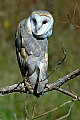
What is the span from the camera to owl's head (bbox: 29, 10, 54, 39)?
342cm

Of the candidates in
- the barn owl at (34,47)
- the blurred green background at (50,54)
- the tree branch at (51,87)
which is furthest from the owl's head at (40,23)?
the blurred green background at (50,54)

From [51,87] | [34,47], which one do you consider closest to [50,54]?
[34,47]

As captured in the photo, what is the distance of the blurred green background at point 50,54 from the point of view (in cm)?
591

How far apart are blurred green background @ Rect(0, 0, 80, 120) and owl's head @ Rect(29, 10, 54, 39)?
1.67 meters

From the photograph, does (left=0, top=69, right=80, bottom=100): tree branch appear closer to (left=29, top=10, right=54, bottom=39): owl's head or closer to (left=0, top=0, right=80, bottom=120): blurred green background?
(left=29, top=10, right=54, bottom=39): owl's head

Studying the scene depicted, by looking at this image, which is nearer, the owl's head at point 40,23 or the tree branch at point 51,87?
the tree branch at point 51,87

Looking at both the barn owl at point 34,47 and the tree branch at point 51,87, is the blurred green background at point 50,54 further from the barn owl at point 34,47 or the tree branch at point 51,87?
the tree branch at point 51,87

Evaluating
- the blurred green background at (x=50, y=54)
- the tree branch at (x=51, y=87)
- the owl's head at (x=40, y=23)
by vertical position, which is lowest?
the blurred green background at (x=50, y=54)

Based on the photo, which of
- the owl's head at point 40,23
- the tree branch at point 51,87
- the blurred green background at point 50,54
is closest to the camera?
the tree branch at point 51,87

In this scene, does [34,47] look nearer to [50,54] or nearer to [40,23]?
[40,23]

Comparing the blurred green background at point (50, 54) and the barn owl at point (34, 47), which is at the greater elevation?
the barn owl at point (34, 47)

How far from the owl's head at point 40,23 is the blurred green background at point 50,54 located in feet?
5.49

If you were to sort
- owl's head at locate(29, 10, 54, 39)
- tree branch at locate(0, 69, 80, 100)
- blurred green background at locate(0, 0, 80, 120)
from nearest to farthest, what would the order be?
tree branch at locate(0, 69, 80, 100), owl's head at locate(29, 10, 54, 39), blurred green background at locate(0, 0, 80, 120)

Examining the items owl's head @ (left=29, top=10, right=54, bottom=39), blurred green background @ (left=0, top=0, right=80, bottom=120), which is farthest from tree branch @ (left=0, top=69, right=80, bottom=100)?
blurred green background @ (left=0, top=0, right=80, bottom=120)
